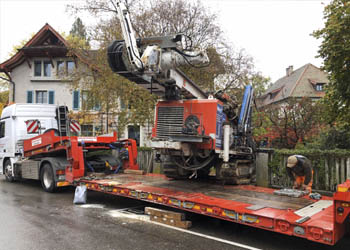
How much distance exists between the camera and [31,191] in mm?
10570

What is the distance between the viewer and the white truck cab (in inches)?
476

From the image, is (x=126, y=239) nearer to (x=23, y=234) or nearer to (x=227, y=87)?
(x=23, y=234)

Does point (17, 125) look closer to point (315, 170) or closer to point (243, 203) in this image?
point (243, 203)

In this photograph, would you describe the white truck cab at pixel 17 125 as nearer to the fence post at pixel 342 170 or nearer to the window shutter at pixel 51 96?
the fence post at pixel 342 170

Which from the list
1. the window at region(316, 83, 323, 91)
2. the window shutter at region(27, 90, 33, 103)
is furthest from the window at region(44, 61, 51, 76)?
the window at region(316, 83, 323, 91)

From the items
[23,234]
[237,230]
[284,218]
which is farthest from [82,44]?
[284,218]

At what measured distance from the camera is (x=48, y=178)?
10109 millimetres

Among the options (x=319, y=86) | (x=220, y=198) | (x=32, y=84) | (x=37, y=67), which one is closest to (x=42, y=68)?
(x=37, y=67)

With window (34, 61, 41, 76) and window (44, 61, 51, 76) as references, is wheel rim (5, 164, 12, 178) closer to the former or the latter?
window (44, 61, 51, 76)

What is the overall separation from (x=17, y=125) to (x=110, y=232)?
26.1 ft

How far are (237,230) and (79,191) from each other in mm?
4403

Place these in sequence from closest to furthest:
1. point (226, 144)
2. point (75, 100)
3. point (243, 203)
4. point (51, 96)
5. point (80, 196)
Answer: point (243, 203) → point (226, 144) → point (80, 196) → point (75, 100) → point (51, 96)

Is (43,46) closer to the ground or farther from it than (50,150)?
farther from it

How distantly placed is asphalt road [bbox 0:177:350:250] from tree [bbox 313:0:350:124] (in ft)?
19.9
